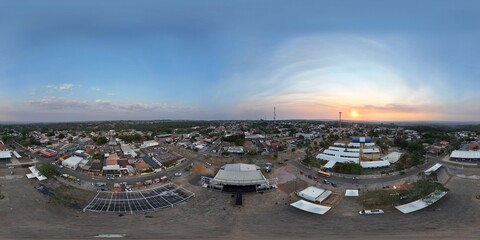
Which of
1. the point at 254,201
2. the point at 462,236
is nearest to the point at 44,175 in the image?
the point at 254,201

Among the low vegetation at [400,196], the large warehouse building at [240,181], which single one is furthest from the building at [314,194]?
the large warehouse building at [240,181]

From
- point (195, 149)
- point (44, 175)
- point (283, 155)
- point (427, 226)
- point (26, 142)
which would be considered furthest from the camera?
point (26, 142)

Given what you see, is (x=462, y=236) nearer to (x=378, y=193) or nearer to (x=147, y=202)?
(x=378, y=193)

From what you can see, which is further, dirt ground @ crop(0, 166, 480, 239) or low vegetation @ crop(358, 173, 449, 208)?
low vegetation @ crop(358, 173, 449, 208)

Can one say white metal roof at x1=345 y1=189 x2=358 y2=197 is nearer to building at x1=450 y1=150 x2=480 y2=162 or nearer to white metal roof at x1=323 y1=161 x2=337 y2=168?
white metal roof at x1=323 y1=161 x2=337 y2=168

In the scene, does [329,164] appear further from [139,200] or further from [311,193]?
[139,200]

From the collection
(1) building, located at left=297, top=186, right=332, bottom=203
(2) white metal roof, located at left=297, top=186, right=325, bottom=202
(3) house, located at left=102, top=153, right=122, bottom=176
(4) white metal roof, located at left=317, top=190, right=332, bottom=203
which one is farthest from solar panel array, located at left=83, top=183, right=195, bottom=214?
(4) white metal roof, located at left=317, top=190, right=332, bottom=203
